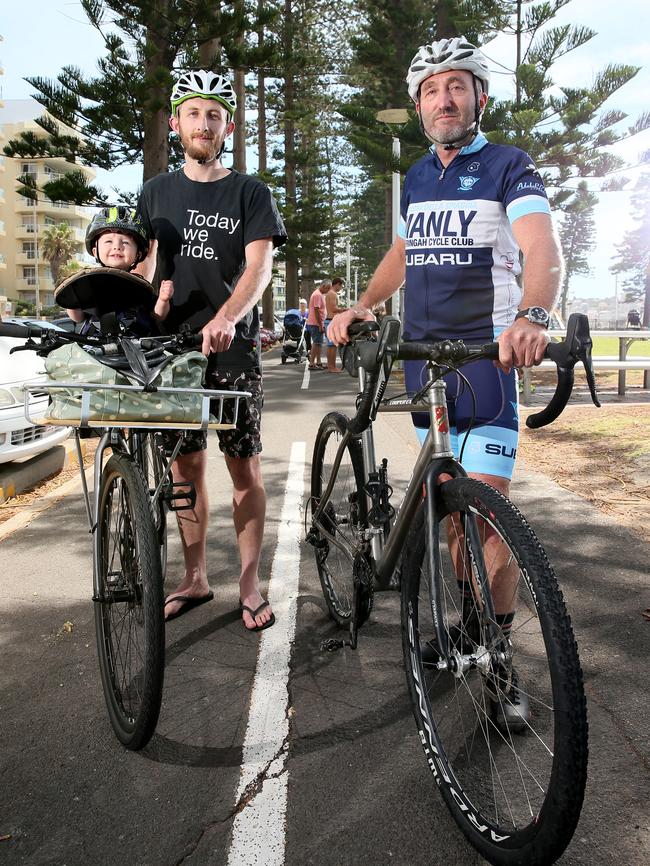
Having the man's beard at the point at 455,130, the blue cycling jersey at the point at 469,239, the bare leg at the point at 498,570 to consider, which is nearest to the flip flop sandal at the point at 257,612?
the bare leg at the point at 498,570

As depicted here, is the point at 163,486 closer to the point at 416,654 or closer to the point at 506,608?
the point at 416,654

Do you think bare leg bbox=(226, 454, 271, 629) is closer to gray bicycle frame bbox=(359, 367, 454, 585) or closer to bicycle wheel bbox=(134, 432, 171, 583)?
bicycle wheel bbox=(134, 432, 171, 583)

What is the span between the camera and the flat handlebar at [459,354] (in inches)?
65.9

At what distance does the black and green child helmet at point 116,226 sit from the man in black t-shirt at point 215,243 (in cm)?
22

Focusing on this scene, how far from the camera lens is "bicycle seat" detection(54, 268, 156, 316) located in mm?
2797

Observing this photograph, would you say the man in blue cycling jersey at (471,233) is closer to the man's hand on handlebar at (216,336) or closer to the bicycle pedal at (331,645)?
the man's hand on handlebar at (216,336)

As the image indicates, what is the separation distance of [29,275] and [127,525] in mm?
89792

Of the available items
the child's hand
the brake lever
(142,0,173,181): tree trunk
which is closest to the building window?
(142,0,173,181): tree trunk

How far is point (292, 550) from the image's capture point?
468 cm

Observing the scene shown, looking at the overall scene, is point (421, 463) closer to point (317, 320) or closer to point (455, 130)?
point (455, 130)

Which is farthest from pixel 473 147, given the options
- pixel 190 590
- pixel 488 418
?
pixel 190 590

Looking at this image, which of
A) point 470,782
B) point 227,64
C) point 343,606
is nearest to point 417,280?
point 343,606

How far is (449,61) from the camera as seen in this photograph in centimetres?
258

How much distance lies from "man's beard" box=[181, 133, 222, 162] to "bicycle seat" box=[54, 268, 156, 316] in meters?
0.70
